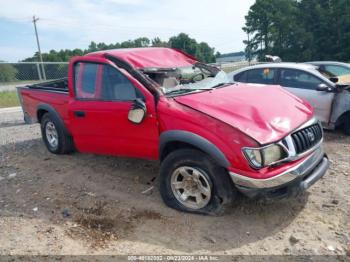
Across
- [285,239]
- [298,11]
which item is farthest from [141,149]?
[298,11]

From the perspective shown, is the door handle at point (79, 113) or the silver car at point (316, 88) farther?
the silver car at point (316, 88)

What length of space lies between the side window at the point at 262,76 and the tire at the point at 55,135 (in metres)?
3.98

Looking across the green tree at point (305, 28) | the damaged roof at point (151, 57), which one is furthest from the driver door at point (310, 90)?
the green tree at point (305, 28)

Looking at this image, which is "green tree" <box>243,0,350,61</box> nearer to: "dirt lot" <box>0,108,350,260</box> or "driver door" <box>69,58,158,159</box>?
"dirt lot" <box>0,108,350,260</box>

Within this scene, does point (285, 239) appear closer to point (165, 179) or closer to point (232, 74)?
point (165, 179)

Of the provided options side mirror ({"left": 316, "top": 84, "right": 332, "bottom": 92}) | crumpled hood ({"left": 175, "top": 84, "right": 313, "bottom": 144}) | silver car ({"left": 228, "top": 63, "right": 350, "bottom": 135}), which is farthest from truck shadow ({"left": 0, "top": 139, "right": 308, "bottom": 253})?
side mirror ({"left": 316, "top": 84, "right": 332, "bottom": 92})

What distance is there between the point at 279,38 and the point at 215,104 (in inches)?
1484

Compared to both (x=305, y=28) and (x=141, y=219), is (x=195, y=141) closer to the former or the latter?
(x=141, y=219)

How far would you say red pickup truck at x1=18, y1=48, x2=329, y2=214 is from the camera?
3.13m

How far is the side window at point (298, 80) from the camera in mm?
6340

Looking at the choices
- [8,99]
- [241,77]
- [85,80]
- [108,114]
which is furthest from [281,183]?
[8,99]

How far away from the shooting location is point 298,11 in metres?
34.4

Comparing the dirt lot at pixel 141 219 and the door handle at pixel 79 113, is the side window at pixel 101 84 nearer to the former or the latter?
the door handle at pixel 79 113

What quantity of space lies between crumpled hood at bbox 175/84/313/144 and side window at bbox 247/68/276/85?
281cm
